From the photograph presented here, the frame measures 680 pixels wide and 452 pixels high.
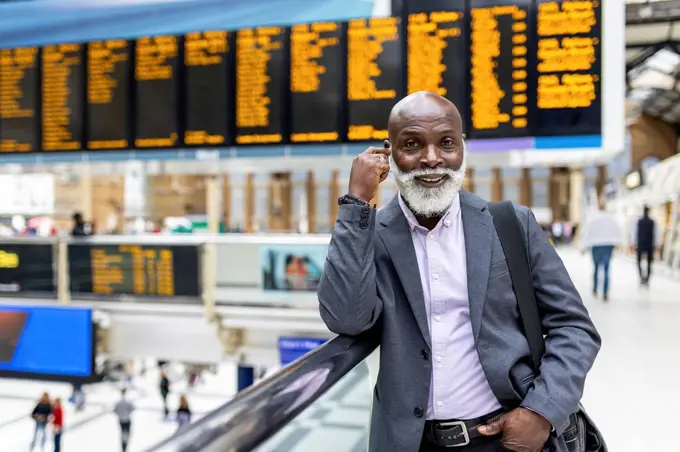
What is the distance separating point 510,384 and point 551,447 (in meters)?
0.21

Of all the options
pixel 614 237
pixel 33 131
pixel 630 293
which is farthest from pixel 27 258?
pixel 630 293

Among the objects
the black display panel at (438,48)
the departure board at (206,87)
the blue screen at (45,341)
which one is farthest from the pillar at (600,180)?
the departure board at (206,87)

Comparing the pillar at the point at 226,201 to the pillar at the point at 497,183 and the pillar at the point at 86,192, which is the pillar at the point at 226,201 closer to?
the pillar at the point at 86,192

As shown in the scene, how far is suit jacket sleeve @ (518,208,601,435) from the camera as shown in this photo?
4.48 ft

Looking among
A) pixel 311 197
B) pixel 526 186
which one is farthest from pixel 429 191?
pixel 526 186

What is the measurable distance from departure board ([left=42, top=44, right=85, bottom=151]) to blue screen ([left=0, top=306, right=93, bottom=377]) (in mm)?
3026

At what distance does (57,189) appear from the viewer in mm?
19531

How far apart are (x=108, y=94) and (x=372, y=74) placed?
2.65m

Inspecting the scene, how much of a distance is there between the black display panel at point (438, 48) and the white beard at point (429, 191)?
3.32m

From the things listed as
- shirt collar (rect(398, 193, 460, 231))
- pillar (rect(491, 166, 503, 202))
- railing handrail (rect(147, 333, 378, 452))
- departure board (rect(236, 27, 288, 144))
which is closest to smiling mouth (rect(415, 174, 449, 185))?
shirt collar (rect(398, 193, 460, 231))

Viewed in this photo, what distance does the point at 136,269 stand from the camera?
768 cm

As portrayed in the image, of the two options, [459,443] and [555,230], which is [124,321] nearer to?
[459,443]

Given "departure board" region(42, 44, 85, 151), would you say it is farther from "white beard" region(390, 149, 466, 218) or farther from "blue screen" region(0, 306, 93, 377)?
"white beard" region(390, 149, 466, 218)

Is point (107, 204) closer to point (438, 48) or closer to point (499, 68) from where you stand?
point (438, 48)
